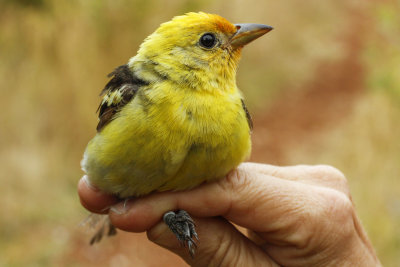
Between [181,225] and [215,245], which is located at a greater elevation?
[181,225]

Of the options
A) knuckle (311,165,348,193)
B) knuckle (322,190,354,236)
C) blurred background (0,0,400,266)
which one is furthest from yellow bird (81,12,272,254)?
blurred background (0,0,400,266)

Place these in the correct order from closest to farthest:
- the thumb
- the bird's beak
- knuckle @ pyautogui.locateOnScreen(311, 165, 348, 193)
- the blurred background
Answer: the thumb → the bird's beak → knuckle @ pyautogui.locateOnScreen(311, 165, 348, 193) → the blurred background

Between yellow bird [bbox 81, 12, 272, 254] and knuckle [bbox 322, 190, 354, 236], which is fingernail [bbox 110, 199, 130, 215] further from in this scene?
knuckle [bbox 322, 190, 354, 236]

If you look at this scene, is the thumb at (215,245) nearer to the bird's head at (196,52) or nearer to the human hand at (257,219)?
the human hand at (257,219)

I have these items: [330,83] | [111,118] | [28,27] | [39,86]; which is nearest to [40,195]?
[39,86]

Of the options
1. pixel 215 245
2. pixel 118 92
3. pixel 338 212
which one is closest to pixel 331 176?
pixel 338 212

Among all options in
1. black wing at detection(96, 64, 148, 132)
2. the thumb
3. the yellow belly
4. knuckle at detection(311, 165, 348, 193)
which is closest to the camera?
the yellow belly

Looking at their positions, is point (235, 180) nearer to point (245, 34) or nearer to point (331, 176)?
point (331, 176)

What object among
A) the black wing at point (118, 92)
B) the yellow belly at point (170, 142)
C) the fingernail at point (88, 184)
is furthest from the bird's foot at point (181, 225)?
the black wing at point (118, 92)
